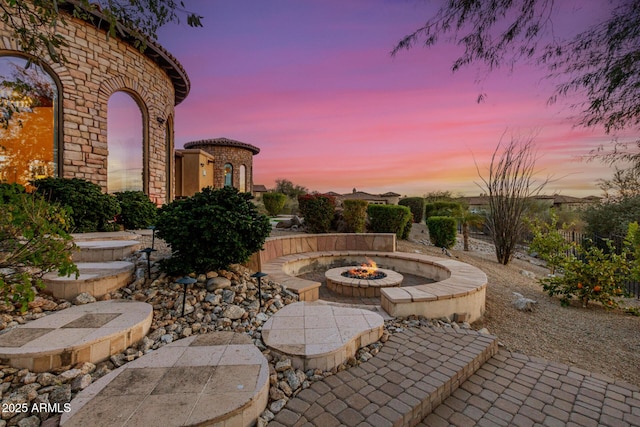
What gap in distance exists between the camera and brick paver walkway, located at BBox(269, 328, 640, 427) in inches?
75.7

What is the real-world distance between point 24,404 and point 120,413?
670mm

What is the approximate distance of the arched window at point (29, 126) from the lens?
5.82m

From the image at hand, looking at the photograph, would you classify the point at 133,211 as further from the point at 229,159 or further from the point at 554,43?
the point at 229,159

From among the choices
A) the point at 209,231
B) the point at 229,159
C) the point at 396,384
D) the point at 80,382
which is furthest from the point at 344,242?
the point at 229,159

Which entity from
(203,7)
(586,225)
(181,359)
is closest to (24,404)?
(181,359)

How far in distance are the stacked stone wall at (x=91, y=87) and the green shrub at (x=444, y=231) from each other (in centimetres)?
980

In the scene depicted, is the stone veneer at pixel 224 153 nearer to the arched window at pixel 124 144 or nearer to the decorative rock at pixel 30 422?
the arched window at pixel 124 144

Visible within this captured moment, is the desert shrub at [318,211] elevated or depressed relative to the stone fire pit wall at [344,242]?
elevated

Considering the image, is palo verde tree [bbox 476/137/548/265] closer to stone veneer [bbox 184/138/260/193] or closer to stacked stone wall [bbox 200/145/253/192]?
stone veneer [bbox 184/138/260/193]

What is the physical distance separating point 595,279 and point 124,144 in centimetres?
1132

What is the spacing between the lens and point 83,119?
655 centimetres

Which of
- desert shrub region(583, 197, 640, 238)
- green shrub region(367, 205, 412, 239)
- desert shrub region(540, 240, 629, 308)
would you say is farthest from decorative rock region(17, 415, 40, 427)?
desert shrub region(583, 197, 640, 238)

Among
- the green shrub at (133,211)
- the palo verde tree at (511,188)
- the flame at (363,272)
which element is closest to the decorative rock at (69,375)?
the flame at (363,272)

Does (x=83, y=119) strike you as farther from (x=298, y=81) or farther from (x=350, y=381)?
(x=350, y=381)
